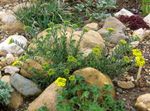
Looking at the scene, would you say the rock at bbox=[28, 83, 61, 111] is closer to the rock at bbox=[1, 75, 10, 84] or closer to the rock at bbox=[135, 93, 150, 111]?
the rock at bbox=[1, 75, 10, 84]

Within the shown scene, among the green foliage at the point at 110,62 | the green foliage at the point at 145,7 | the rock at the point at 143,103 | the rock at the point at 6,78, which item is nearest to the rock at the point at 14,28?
the rock at the point at 6,78

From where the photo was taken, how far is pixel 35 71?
15.5ft

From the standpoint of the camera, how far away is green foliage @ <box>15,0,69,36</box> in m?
5.98

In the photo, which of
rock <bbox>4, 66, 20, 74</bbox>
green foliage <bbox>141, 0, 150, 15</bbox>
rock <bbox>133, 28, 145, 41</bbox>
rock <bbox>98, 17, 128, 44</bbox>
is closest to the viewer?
rock <bbox>4, 66, 20, 74</bbox>

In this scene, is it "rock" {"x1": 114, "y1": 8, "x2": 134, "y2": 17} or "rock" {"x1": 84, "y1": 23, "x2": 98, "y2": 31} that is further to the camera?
"rock" {"x1": 114, "y1": 8, "x2": 134, "y2": 17}

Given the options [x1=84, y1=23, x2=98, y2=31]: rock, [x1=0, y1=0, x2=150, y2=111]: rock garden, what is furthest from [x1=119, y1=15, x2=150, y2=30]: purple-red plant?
[x1=84, y1=23, x2=98, y2=31]: rock

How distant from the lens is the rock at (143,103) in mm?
4453

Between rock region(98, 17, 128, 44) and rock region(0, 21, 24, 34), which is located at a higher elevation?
rock region(98, 17, 128, 44)

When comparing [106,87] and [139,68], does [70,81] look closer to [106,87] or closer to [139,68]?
[106,87]

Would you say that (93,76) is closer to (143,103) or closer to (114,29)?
(143,103)

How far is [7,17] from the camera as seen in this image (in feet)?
20.9

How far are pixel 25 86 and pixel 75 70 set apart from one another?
55 centimetres

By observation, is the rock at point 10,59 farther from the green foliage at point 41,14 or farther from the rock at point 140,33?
the rock at point 140,33

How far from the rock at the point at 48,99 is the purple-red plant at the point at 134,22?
1903mm
